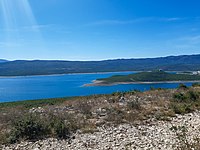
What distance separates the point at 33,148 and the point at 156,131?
183 inches

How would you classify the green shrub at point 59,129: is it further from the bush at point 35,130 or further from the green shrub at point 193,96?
the green shrub at point 193,96

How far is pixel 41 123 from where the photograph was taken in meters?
9.16

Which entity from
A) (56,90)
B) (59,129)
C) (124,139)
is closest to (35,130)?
(59,129)

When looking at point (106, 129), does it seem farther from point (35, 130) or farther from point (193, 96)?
point (193, 96)

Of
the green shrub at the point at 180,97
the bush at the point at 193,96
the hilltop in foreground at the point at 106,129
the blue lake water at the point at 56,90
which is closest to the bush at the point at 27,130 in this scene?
the hilltop in foreground at the point at 106,129

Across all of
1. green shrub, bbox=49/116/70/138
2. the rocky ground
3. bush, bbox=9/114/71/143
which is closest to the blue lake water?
the rocky ground

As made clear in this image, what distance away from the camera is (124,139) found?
8023mm

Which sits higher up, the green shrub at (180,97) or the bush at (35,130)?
the green shrub at (180,97)

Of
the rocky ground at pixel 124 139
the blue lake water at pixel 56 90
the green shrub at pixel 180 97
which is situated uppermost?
the green shrub at pixel 180 97

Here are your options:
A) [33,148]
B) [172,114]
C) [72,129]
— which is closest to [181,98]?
[172,114]

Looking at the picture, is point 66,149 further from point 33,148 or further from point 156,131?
point 156,131

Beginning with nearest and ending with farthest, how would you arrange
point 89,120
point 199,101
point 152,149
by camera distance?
1. point 152,149
2. point 89,120
3. point 199,101

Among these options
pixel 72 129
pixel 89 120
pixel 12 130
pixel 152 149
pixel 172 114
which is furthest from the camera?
pixel 172 114

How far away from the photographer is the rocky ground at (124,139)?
289 inches
